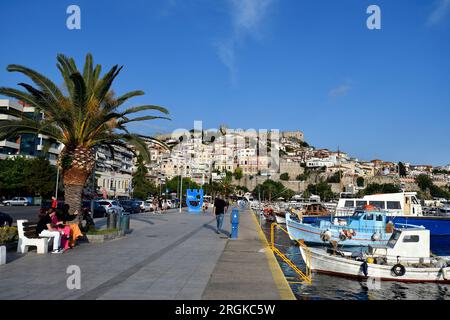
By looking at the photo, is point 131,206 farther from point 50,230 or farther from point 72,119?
point 50,230

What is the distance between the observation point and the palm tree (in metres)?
14.5

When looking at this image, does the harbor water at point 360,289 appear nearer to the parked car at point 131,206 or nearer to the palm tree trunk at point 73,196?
the palm tree trunk at point 73,196

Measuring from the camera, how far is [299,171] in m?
199

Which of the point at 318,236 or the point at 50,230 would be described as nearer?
the point at 50,230

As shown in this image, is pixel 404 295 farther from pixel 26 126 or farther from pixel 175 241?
pixel 26 126

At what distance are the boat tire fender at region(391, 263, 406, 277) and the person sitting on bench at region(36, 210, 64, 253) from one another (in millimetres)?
10560

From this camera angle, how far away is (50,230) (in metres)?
12.2

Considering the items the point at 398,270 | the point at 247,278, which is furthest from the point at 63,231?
the point at 398,270

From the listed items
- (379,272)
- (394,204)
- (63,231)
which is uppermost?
(394,204)

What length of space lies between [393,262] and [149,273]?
31.1 ft

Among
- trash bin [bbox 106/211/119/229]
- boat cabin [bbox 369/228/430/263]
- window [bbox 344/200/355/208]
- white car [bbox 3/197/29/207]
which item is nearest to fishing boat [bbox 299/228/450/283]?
boat cabin [bbox 369/228/430/263]

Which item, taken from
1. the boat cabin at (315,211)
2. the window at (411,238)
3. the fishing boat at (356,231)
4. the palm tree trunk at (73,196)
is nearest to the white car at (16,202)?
the boat cabin at (315,211)

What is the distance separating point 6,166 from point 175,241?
165 ft
